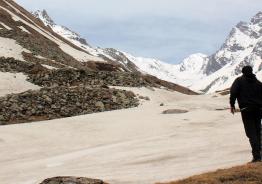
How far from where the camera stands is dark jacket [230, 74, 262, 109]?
1788 cm

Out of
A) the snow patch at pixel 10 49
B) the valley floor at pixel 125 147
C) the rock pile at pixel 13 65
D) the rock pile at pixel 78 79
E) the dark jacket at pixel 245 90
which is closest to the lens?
the dark jacket at pixel 245 90

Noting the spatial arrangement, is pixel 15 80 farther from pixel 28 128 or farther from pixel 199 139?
pixel 199 139

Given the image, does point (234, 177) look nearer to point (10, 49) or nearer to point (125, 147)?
point (125, 147)

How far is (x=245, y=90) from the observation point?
1798 cm

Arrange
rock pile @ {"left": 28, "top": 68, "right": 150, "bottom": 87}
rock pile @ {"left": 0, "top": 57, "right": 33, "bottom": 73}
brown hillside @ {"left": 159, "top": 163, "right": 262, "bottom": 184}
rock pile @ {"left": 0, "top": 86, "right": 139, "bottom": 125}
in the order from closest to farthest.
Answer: brown hillside @ {"left": 159, "top": 163, "right": 262, "bottom": 184}, rock pile @ {"left": 0, "top": 86, "right": 139, "bottom": 125}, rock pile @ {"left": 28, "top": 68, "right": 150, "bottom": 87}, rock pile @ {"left": 0, "top": 57, "right": 33, "bottom": 73}

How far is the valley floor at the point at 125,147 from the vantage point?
65.7ft

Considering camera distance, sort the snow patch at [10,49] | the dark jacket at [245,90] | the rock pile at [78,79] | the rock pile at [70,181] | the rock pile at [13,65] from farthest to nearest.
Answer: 1. the snow patch at [10,49]
2. the rock pile at [13,65]
3. the rock pile at [78,79]
4. the dark jacket at [245,90]
5. the rock pile at [70,181]

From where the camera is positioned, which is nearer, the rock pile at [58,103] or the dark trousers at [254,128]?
the dark trousers at [254,128]

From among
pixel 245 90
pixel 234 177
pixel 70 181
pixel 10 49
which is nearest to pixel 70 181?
pixel 70 181

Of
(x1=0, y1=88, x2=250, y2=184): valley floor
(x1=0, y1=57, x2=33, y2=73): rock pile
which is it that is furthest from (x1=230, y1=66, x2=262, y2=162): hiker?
(x1=0, y1=57, x2=33, y2=73): rock pile

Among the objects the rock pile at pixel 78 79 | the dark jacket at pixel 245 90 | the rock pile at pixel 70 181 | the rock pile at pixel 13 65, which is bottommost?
the rock pile at pixel 70 181

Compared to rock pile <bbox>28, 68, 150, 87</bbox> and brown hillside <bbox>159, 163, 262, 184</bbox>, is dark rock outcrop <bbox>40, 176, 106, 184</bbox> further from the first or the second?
rock pile <bbox>28, 68, 150, 87</bbox>

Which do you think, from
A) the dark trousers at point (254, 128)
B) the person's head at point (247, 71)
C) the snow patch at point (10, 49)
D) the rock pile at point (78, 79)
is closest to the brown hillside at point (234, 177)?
the dark trousers at point (254, 128)

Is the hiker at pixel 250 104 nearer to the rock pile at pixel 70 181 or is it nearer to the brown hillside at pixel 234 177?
the brown hillside at pixel 234 177
